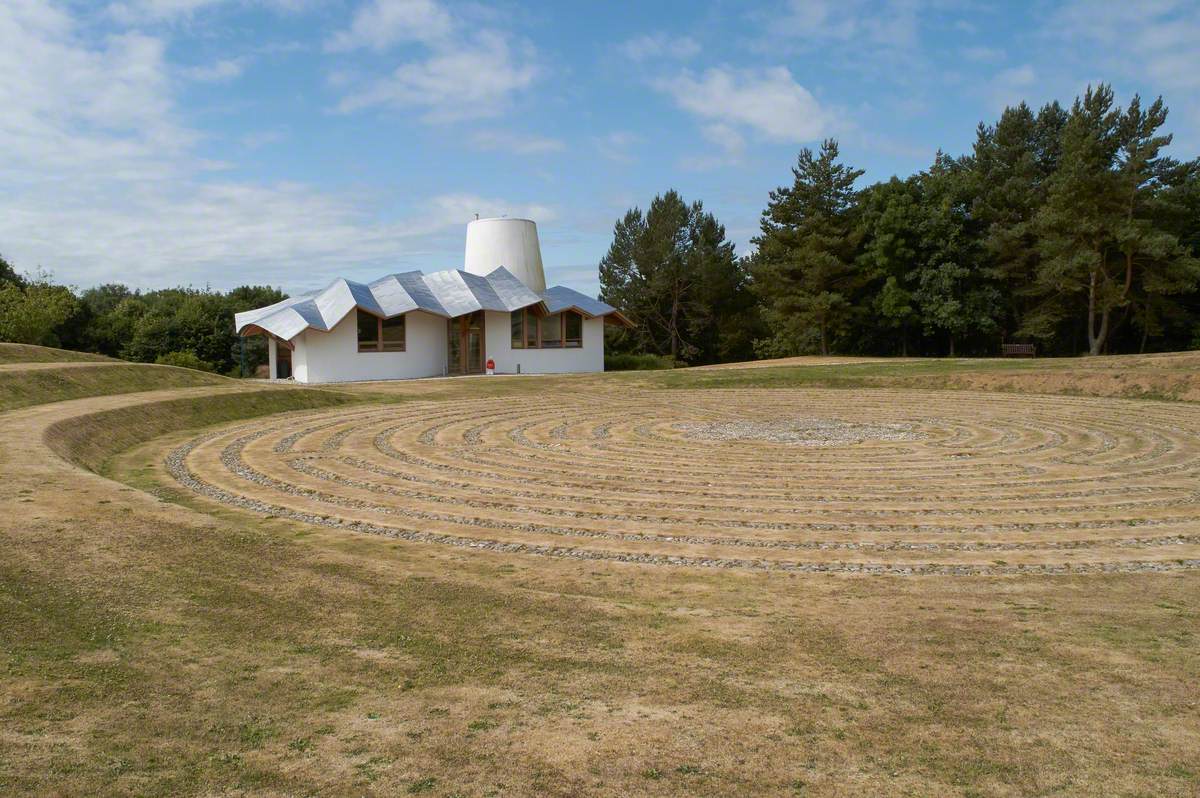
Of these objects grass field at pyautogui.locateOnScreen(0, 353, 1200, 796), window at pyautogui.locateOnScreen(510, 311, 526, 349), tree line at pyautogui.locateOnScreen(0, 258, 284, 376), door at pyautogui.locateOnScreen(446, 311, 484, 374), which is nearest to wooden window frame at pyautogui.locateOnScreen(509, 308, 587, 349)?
window at pyautogui.locateOnScreen(510, 311, 526, 349)

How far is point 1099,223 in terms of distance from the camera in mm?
40312

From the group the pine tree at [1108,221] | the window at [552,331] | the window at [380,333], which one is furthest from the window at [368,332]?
the pine tree at [1108,221]

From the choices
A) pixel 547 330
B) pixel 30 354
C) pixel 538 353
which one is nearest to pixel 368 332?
pixel 538 353

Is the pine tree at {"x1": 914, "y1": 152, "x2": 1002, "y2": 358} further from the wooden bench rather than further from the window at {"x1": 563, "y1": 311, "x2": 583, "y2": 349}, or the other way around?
the window at {"x1": 563, "y1": 311, "x2": 583, "y2": 349}

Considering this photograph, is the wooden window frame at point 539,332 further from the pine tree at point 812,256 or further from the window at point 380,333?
the pine tree at point 812,256

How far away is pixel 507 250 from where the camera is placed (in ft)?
152

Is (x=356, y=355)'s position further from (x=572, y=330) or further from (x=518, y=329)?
(x=572, y=330)

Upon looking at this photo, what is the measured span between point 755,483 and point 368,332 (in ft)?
90.0

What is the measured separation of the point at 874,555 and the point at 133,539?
7.09 metres

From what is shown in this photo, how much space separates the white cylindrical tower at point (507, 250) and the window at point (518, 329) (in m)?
5.61

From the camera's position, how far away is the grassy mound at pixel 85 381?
19141mm

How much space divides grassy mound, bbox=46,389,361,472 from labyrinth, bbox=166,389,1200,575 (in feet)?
4.00

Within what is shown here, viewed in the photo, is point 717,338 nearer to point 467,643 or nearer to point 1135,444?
point 1135,444

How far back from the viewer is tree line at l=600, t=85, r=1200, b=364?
41.1 meters
